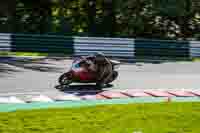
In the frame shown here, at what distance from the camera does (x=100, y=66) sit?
1745 centimetres

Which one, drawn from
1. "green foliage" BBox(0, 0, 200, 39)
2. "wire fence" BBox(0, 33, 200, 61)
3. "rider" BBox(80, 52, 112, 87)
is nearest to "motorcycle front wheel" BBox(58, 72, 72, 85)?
"rider" BBox(80, 52, 112, 87)

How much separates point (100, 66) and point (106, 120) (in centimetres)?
487

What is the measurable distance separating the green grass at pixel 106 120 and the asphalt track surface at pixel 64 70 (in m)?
3.36

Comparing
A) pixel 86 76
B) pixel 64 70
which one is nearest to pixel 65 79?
pixel 86 76

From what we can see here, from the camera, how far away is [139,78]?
2034cm

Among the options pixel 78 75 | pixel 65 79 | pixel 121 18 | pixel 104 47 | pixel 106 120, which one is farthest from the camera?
pixel 121 18

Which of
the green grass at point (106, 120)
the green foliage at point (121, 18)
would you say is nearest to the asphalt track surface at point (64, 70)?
the green grass at point (106, 120)

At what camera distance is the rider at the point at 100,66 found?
1728 cm

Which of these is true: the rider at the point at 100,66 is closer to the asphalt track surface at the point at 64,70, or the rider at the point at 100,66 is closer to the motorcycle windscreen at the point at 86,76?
the motorcycle windscreen at the point at 86,76

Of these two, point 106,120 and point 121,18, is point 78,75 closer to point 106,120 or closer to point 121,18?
point 106,120

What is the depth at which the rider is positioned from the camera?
17281 millimetres

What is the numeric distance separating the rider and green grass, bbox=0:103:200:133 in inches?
109

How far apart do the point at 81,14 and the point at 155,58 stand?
11492 mm

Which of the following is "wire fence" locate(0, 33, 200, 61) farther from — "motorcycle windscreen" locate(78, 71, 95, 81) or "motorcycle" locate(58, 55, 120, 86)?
"motorcycle windscreen" locate(78, 71, 95, 81)
